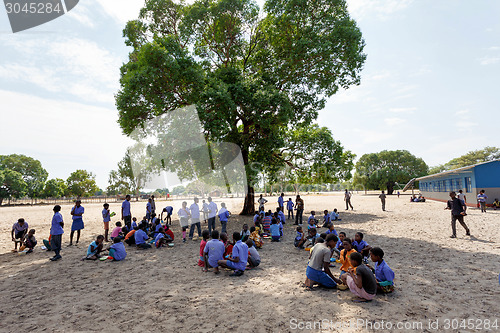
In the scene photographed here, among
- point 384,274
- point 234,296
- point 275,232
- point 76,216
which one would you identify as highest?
point 76,216

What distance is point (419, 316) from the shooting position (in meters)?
4.81

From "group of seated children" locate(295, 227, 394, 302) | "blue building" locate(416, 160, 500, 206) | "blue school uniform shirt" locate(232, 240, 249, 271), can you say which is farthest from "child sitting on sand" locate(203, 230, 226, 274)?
"blue building" locate(416, 160, 500, 206)

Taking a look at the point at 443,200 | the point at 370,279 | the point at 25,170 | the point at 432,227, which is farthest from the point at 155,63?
the point at 25,170

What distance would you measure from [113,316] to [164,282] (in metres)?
2.01

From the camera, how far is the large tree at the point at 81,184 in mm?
76625

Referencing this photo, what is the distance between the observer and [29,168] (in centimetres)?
7475

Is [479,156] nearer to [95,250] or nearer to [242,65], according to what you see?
[242,65]

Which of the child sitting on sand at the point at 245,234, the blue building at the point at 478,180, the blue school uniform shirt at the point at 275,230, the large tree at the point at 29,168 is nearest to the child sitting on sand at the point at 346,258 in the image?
the child sitting on sand at the point at 245,234

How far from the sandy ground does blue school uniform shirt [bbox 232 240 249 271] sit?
33 centimetres

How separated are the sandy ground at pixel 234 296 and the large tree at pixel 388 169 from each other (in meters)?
65.9

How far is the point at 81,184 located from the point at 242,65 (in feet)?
248

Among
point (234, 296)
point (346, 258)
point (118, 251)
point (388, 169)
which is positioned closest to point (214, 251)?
point (234, 296)

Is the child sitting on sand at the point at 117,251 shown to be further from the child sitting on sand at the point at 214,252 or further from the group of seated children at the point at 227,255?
the child sitting on sand at the point at 214,252

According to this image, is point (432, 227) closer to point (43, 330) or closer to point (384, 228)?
point (384, 228)
